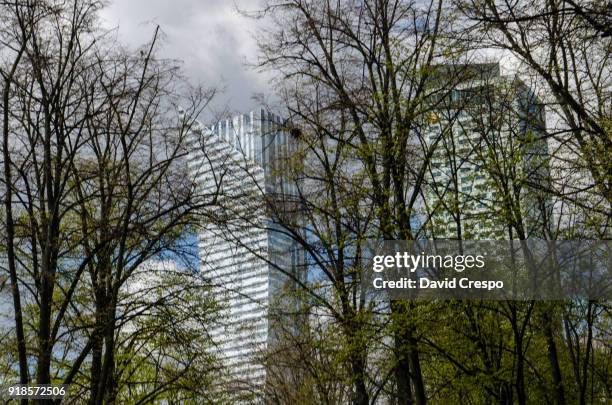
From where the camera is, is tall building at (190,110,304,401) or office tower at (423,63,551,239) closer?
office tower at (423,63,551,239)

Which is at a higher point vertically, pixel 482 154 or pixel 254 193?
pixel 482 154

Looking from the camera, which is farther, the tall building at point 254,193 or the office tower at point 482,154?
the tall building at point 254,193

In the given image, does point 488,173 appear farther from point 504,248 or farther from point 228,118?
point 228,118

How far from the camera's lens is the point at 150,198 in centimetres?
1584

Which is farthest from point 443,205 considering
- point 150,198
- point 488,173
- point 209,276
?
point 150,198

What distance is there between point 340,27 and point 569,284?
7.65 meters

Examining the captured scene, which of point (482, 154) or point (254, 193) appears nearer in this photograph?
point (482, 154)

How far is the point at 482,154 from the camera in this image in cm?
1672

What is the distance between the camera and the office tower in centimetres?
1517

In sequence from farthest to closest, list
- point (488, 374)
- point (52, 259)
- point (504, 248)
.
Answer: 1. point (504, 248)
2. point (488, 374)
3. point (52, 259)

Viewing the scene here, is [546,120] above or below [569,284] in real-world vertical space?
above

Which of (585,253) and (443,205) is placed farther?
(585,253)

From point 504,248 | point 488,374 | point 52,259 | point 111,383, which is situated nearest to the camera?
point 52,259

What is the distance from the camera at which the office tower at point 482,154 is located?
1517cm
